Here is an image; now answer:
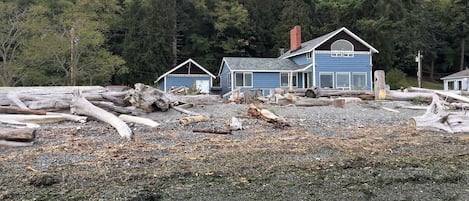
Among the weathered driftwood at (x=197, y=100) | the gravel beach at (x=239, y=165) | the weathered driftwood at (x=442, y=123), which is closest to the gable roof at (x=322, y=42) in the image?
the weathered driftwood at (x=197, y=100)

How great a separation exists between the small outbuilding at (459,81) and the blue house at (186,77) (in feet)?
73.3

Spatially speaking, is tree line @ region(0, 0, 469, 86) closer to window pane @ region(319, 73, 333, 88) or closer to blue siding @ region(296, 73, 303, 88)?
blue siding @ region(296, 73, 303, 88)

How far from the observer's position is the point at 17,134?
23.4 feet

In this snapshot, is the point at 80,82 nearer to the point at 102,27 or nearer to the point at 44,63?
the point at 44,63

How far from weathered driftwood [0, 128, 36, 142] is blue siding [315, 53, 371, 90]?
79.8 ft

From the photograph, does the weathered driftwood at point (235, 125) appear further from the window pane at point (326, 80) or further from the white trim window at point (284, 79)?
the white trim window at point (284, 79)

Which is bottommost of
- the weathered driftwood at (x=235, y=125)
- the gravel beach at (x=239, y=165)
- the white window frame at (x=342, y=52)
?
the gravel beach at (x=239, y=165)

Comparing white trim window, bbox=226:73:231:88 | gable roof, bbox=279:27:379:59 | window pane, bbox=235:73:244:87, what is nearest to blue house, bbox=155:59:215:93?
white trim window, bbox=226:73:231:88

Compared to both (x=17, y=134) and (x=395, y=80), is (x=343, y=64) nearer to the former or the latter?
(x=395, y=80)

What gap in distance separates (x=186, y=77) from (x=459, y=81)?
2495 cm

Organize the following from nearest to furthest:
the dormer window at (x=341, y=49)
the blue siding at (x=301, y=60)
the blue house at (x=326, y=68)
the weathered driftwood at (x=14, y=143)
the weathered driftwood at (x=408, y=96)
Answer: the weathered driftwood at (x=14, y=143) < the weathered driftwood at (x=408, y=96) < the blue house at (x=326, y=68) < the dormer window at (x=341, y=49) < the blue siding at (x=301, y=60)

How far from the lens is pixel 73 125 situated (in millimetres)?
9609

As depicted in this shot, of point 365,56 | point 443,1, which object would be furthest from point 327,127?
point 443,1

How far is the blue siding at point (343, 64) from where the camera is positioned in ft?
98.4
